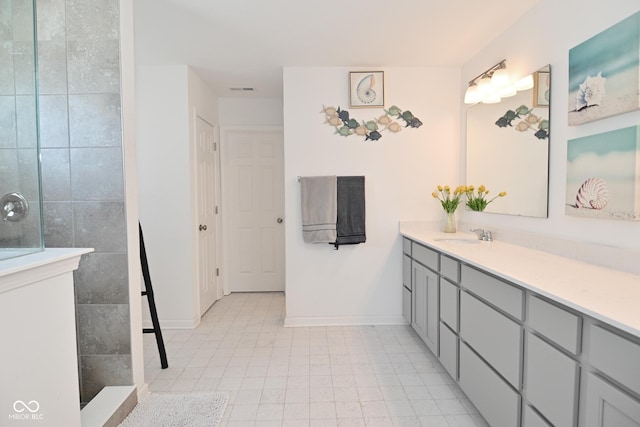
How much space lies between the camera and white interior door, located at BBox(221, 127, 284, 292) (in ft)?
13.8

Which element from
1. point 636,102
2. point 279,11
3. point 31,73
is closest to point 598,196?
point 636,102

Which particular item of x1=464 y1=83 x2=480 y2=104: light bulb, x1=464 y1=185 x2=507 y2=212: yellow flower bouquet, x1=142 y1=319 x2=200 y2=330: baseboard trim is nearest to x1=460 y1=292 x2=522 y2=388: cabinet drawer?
x1=464 y1=185 x2=507 y2=212: yellow flower bouquet

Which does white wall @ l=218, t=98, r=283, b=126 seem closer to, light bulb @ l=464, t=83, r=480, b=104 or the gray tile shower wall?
light bulb @ l=464, t=83, r=480, b=104

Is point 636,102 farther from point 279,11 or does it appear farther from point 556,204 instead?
point 279,11

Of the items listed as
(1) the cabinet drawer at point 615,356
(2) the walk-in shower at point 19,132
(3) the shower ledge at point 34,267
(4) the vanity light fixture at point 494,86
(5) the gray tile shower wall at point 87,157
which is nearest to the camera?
(1) the cabinet drawer at point 615,356

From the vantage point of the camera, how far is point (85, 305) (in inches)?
75.2

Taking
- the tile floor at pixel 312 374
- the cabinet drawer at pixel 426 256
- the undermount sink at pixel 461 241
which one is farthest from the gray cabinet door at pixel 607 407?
the undermount sink at pixel 461 241

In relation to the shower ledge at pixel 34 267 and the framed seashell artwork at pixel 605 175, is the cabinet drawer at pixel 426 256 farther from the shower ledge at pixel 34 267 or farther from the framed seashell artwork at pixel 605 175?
the shower ledge at pixel 34 267

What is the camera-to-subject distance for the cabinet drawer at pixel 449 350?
2025 millimetres

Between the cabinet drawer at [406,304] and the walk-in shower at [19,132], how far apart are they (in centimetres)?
254

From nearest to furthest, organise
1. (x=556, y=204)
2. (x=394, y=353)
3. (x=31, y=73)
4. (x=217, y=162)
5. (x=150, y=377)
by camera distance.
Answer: (x=31, y=73)
(x=556, y=204)
(x=150, y=377)
(x=394, y=353)
(x=217, y=162)

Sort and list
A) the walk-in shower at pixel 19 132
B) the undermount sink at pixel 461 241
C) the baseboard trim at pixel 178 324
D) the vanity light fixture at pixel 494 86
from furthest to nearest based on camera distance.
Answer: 1. the baseboard trim at pixel 178 324
2. the undermount sink at pixel 461 241
3. the vanity light fixture at pixel 494 86
4. the walk-in shower at pixel 19 132

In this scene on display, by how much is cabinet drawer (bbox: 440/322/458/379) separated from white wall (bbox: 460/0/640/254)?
821 mm

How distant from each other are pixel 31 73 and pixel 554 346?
2.17 m
